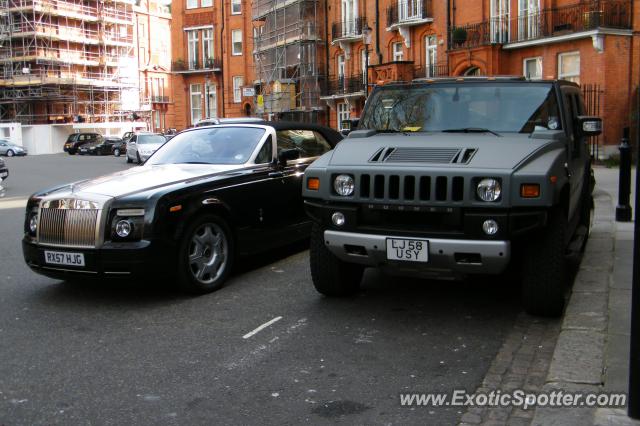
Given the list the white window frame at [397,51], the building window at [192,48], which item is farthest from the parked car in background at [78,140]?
the white window frame at [397,51]

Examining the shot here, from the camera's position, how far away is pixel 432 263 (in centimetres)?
532

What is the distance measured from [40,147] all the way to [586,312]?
6781 cm

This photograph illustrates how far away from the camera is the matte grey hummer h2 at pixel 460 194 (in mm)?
5145

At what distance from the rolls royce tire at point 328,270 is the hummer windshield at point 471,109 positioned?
4.49 feet

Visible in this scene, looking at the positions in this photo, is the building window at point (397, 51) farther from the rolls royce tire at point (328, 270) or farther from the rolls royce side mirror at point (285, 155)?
the rolls royce tire at point (328, 270)

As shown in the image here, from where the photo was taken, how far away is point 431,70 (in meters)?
35.3

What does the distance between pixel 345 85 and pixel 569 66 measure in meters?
18.3

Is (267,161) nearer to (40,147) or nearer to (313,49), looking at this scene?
(313,49)

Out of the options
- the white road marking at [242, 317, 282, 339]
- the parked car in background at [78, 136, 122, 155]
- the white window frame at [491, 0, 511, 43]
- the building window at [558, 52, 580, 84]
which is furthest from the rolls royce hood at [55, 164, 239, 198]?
the parked car in background at [78, 136, 122, 155]

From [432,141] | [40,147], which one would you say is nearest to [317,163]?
[432,141]

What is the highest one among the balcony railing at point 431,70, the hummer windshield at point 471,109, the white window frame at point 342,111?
the balcony railing at point 431,70

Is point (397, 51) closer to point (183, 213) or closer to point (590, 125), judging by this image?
point (590, 125)

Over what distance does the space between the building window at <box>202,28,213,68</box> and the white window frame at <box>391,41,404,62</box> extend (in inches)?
974

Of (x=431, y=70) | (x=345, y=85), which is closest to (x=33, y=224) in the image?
(x=431, y=70)
